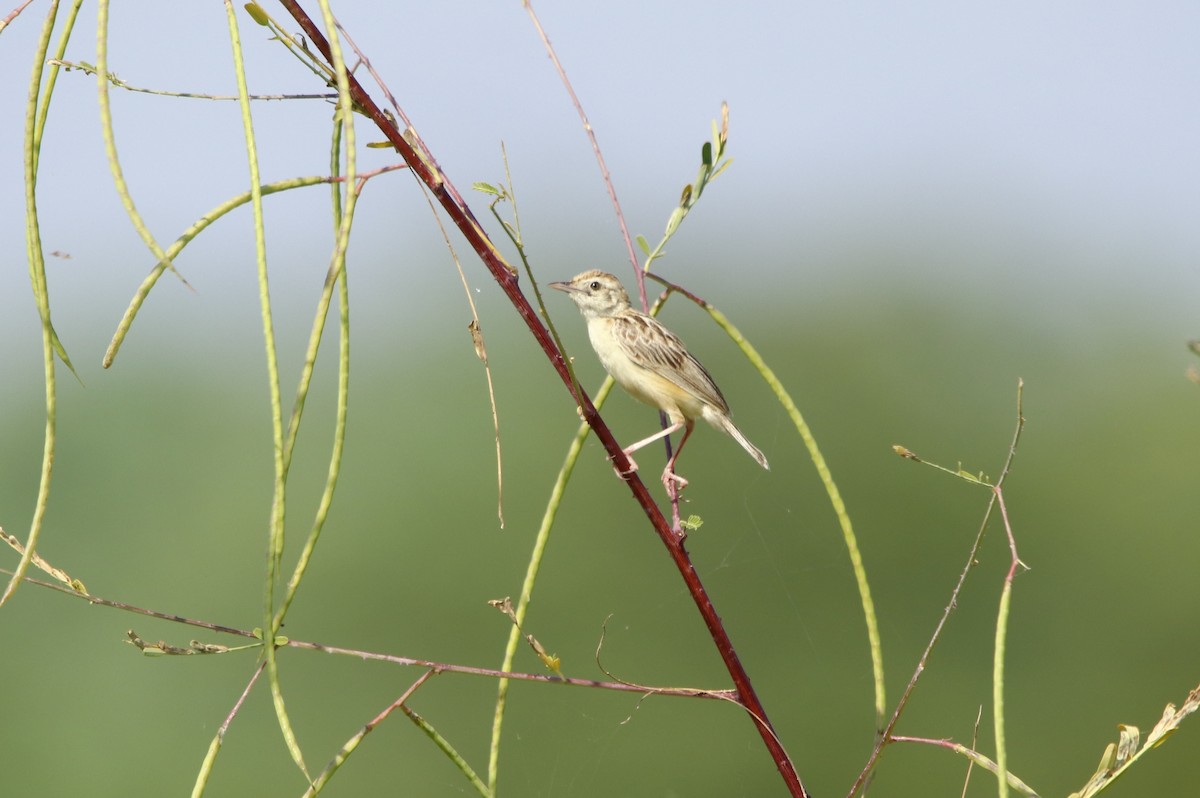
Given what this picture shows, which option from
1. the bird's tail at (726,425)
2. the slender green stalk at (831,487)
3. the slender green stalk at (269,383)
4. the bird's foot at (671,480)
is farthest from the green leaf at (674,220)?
the bird's tail at (726,425)

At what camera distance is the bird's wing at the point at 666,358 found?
Answer: 16.3ft

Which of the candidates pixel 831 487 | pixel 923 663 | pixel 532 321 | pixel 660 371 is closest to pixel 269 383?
pixel 532 321

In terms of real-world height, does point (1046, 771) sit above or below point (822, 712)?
below

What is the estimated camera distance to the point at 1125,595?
30.9m

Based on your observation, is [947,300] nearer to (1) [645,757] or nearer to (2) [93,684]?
(1) [645,757]

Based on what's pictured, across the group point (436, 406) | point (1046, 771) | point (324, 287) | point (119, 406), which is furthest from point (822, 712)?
point (324, 287)

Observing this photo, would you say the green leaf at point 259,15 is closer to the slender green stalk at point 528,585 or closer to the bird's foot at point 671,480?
the slender green stalk at point 528,585

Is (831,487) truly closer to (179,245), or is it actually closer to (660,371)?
(179,245)

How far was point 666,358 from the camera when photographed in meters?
5.03

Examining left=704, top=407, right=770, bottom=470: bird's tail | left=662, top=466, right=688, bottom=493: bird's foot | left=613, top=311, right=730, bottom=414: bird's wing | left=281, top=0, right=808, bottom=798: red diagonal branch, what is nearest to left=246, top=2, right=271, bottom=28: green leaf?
left=281, top=0, right=808, bottom=798: red diagonal branch

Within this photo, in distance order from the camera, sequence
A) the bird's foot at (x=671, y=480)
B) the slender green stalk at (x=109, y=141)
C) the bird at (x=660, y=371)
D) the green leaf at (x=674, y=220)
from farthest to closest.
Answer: the bird at (x=660, y=371), the bird's foot at (x=671, y=480), the green leaf at (x=674, y=220), the slender green stalk at (x=109, y=141)

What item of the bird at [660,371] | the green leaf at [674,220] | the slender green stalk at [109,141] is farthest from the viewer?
the bird at [660,371]

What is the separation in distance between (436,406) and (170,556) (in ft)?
23.7

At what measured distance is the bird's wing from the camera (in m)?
4.98
